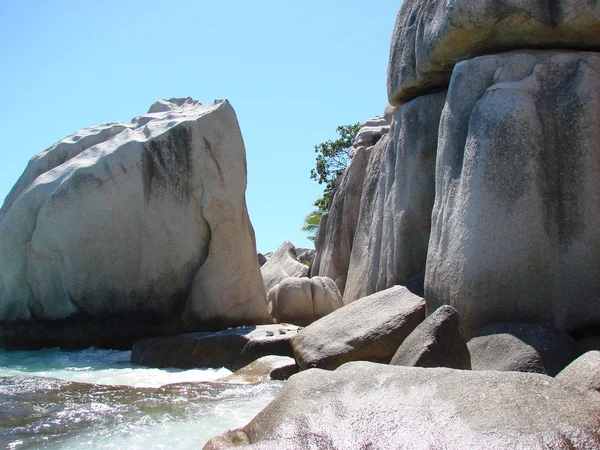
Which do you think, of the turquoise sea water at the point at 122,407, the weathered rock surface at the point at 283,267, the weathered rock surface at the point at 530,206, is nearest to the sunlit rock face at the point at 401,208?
the weathered rock surface at the point at 530,206

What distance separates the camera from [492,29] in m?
7.08

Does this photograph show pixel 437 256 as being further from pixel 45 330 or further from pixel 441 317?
pixel 45 330

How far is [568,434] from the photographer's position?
3232 mm

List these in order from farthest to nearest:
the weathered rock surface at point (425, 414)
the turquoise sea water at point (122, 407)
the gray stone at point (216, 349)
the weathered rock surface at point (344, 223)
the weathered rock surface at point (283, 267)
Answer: the weathered rock surface at point (283, 267) < the weathered rock surface at point (344, 223) < the gray stone at point (216, 349) < the turquoise sea water at point (122, 407) < the weathered rock surface at point (425, 414)

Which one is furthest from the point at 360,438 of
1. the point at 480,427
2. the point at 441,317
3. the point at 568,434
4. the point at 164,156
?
the point at 164,156

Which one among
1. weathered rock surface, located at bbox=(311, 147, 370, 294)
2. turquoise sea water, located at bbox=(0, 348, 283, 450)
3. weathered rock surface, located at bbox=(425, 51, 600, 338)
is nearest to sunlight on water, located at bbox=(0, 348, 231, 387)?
turquoise sea water, located at bbox=(0, 348, 283, 450)

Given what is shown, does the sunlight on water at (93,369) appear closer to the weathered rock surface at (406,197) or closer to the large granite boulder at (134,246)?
the large granite boulder at (134,246)

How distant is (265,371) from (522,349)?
312 centimetres

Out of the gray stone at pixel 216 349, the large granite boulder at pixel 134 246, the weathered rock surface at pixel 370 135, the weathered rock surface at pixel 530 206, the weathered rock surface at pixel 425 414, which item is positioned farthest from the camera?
the weathered rock surface at pixel 370 135

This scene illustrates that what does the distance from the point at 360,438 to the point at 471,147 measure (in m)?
3.78

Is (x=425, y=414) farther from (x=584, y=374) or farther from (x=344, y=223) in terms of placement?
(x=344, y=223)

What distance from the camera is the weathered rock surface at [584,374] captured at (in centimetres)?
375

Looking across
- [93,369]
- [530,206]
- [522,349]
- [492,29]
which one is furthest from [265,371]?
[492,29]

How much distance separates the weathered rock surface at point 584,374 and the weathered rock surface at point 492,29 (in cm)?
389
